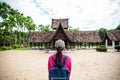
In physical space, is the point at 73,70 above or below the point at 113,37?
below

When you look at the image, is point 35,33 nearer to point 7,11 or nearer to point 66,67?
point 7,11

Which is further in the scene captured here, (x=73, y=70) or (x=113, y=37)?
(x=113, y=37)

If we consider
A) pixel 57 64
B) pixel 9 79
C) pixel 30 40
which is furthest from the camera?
pixel 30 40

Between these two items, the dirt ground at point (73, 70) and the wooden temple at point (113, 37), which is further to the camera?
the wooden temple at point (113, 37)

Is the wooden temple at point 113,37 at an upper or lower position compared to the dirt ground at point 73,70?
upper

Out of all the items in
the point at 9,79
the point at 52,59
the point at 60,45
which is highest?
the point at 60,45

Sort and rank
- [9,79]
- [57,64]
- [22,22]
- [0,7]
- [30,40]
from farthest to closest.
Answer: [22,22]
[30,40]
[0,7]
[9,79]
[57,64]

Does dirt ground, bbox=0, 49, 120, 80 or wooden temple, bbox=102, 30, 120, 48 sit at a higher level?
wooden temple, bbox=102, 30, 120, 48

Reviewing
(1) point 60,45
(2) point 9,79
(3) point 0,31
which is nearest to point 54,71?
(1) point 60,45

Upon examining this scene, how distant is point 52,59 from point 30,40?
41501 millimetres

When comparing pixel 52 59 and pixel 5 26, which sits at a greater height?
pixel 5 26

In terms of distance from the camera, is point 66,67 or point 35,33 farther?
point 35,33

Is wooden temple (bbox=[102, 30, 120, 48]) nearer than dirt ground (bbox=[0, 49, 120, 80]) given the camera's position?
No

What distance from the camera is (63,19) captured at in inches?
1802
